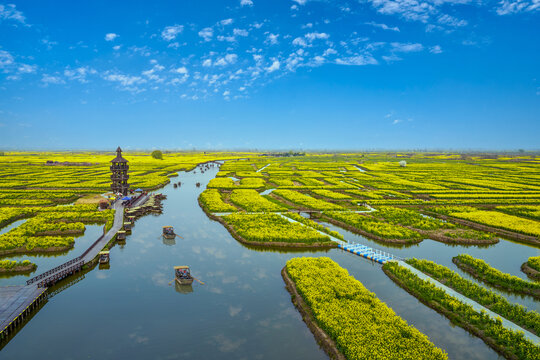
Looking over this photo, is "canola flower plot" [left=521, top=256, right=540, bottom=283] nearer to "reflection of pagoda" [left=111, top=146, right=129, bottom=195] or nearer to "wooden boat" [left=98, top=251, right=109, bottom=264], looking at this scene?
"wooden boat" [left=98, top=251, right=109, bottom=264]

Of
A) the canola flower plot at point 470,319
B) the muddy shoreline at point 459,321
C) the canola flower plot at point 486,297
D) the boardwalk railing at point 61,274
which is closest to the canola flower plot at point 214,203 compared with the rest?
the boardwalk railing at point 61,274

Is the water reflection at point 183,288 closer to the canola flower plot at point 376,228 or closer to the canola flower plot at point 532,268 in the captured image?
the canola flower plot at point 376,228

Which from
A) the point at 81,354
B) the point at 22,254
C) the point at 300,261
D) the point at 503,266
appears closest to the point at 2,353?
the point at 81,354

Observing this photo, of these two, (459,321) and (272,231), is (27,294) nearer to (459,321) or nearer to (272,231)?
(272,231)

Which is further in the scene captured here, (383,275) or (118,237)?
(118,237)

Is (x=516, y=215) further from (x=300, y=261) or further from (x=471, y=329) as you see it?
(x=300, y=261)

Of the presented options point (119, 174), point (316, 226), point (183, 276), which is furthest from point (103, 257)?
point (119, 174)

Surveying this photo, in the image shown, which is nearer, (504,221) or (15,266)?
(15,266)
